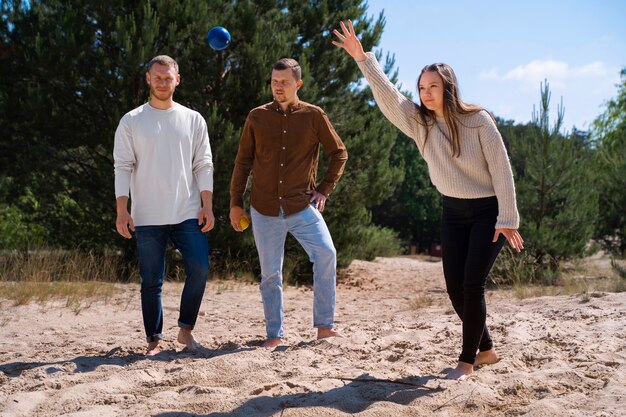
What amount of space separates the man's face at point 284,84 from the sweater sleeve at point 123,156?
992 mm

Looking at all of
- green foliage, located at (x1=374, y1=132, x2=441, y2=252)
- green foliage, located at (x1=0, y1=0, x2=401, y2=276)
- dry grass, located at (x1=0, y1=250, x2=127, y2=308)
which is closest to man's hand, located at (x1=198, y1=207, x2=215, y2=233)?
dry grass, located at (x1=0, y1=250, x2=127, y2=308)

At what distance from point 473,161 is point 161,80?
2075 mm

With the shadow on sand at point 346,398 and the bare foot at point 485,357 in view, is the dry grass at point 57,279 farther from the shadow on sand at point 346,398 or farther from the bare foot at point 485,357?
the bare foot at point 485,357

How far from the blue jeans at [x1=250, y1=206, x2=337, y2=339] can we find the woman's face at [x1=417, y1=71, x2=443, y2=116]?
1247mm

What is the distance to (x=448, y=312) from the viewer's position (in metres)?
6.52

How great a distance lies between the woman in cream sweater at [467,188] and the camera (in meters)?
3.78

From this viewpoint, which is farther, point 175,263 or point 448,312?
point 175,263

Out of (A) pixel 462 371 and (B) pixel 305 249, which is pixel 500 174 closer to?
(A) pixel 462 371

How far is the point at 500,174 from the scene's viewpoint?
3766mm

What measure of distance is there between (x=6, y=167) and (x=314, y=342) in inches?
318

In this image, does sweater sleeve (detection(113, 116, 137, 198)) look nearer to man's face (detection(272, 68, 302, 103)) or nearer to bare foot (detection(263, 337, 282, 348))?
man's face (detection(272, 68, 302, 103))

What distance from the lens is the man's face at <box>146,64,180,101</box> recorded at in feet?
15.0

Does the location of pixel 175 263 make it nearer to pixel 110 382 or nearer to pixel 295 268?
pixel 295 268

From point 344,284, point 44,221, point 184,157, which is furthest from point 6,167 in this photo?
point 184,157
